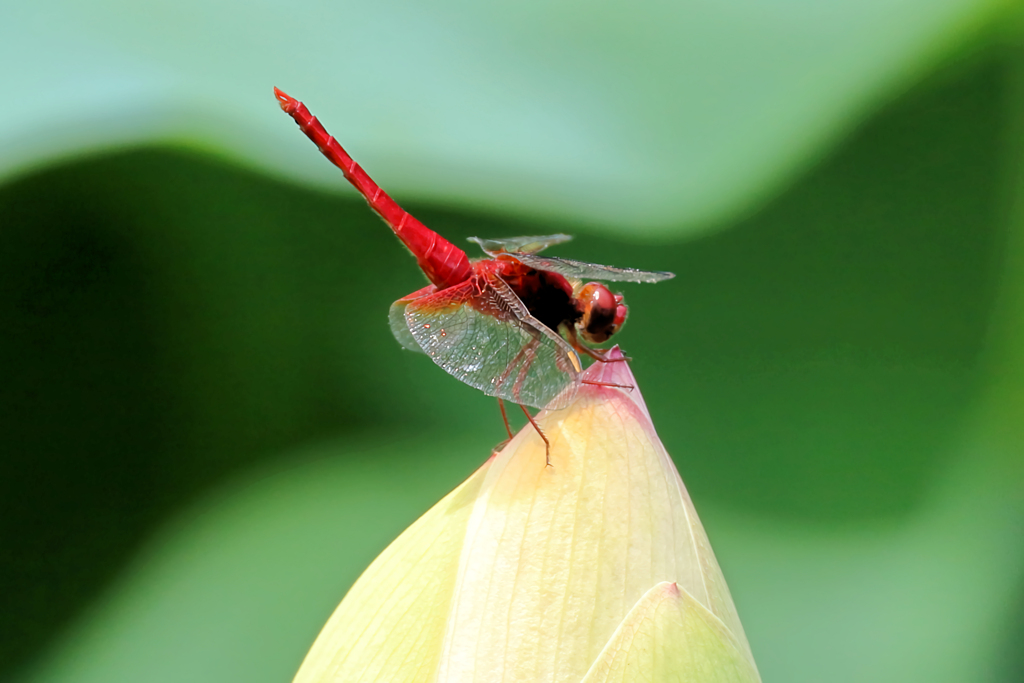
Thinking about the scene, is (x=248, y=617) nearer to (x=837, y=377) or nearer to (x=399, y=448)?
(x=399, y=448)

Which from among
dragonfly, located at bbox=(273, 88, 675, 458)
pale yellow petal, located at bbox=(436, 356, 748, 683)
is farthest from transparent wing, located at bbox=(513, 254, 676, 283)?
pale yellow petal, located at bbox=(436, 356, 748, 683)

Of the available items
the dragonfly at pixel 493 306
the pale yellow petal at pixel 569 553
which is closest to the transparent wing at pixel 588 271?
the dragonfly at pixel 493 306

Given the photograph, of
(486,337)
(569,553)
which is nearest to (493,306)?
(486,337)

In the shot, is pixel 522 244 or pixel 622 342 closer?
pixel 522 244

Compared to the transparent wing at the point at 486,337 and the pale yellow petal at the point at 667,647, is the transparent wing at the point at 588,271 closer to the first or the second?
the transparent wing at the point at 486,337

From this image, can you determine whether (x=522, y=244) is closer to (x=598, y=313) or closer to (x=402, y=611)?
(x=598, y=313)

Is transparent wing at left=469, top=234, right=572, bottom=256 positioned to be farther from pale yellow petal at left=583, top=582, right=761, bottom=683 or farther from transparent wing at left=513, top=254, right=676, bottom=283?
pale yellow petal at left=583, top=582, right=761, bottom=683
